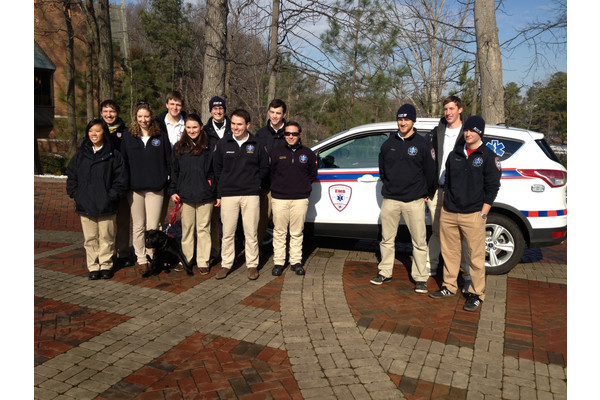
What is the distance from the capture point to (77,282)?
17.5 feet

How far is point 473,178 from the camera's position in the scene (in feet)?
14.7

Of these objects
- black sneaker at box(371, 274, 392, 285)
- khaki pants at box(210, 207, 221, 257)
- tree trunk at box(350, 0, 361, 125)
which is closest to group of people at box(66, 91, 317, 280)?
khaki pants at box(210, 207, 221, 257)

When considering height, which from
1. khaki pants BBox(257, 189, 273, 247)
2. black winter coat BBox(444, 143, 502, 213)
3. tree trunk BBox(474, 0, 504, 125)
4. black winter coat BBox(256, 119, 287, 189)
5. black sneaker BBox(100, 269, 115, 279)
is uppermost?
tree trunk BBox(474, 0, 504, 125)

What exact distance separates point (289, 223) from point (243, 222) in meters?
0.59

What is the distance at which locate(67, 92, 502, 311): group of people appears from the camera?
16.4 feet

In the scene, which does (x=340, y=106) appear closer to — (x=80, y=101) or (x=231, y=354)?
(x=231, y=354)

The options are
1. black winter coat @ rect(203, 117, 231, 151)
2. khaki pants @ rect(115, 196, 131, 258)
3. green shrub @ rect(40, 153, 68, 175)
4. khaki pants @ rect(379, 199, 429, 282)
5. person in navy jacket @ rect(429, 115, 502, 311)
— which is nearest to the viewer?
person in navy jacket @ rect(429, 115, 502, 311)

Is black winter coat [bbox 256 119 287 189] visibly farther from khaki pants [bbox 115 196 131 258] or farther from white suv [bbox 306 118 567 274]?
khaki pants [bbox 115 196 131 258]

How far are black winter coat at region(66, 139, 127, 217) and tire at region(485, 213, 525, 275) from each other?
14.7ft

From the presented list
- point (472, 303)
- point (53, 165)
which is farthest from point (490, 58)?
point (53, 165)

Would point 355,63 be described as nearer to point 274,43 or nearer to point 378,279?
point 274,43

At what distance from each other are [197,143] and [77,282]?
2.16 m

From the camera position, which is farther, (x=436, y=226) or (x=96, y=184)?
(x=436, y=226)

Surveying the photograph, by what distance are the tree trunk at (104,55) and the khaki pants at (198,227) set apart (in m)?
8.93
